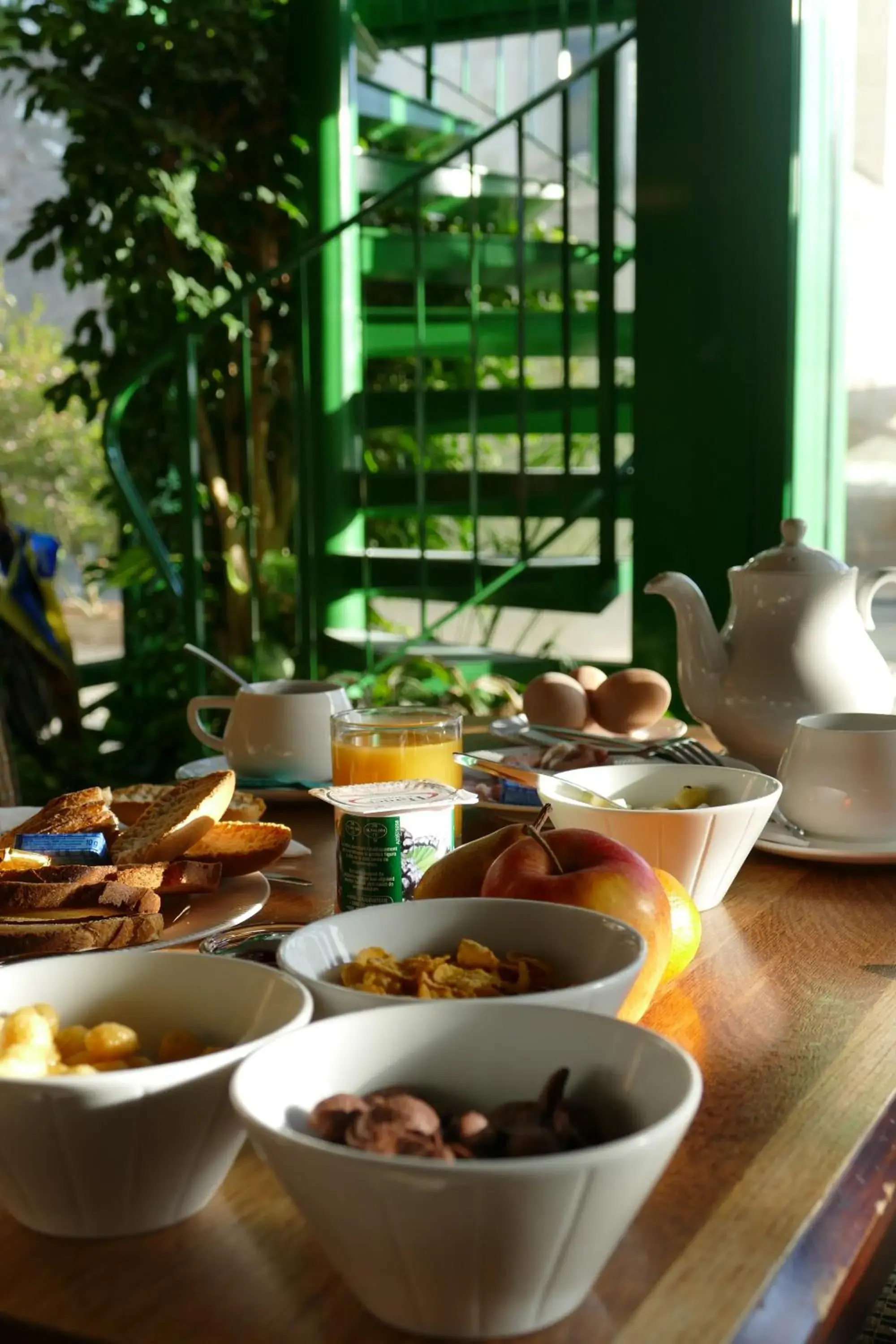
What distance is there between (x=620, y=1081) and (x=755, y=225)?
8.68 feet

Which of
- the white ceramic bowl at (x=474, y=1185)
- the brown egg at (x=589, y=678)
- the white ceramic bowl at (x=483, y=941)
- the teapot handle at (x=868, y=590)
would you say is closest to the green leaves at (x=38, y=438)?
the brown egg at (x=589, y=678)

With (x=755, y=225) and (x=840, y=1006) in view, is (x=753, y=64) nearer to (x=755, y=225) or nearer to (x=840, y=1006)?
(x=755, y=225)

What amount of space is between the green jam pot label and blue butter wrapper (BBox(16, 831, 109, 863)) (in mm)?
188

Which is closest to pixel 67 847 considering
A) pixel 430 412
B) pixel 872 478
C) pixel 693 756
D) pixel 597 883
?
pixel 597 883

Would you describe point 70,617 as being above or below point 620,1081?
below

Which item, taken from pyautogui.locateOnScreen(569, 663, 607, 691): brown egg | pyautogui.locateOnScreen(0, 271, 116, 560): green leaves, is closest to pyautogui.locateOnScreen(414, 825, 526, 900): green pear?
pyautogui.locateOnScreen(569, 663, 607, 691): brown egg

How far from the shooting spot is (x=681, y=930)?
83 cm

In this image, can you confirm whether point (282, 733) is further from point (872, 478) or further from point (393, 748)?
point (872, 478)

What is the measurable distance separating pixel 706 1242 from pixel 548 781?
528 mm

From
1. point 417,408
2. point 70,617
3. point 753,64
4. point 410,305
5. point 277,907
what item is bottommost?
point 70,617

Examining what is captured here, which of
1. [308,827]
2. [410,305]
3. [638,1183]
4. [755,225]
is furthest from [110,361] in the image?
[638,1183]

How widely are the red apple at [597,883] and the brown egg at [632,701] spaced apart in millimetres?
769

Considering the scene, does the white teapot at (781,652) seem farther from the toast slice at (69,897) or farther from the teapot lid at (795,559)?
the toast slice at (69,897)

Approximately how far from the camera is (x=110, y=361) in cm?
423
